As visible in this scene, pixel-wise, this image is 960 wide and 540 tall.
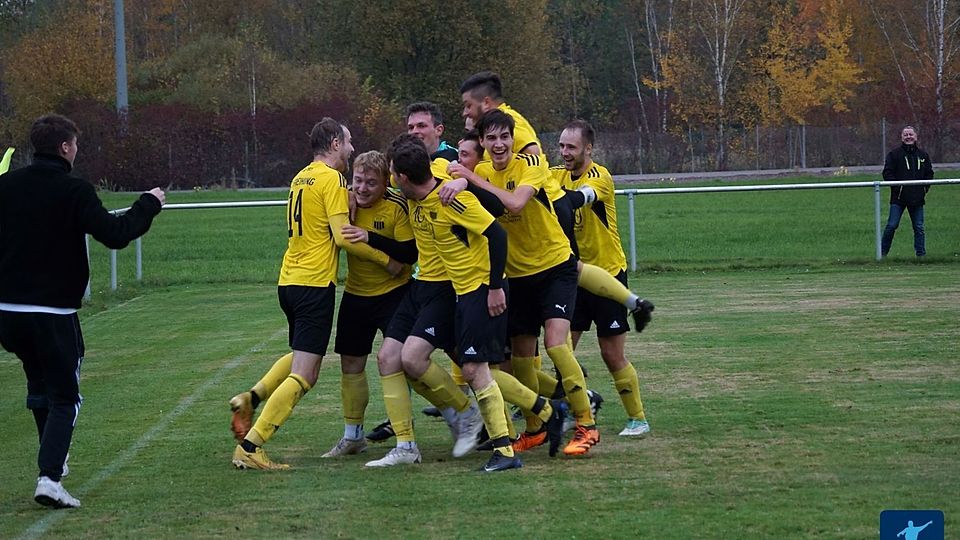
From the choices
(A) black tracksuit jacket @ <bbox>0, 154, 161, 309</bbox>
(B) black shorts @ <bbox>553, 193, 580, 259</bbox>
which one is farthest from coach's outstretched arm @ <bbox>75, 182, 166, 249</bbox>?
(B) black shorts @ <bbox>553, 193, 580, 259</bbox>

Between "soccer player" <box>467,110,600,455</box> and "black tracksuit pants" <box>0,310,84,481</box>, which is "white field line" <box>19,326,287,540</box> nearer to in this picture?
"black tracksuit pants" <box>0,310,84,481</box>

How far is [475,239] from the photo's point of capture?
7.55m

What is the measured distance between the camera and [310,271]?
26.3ft

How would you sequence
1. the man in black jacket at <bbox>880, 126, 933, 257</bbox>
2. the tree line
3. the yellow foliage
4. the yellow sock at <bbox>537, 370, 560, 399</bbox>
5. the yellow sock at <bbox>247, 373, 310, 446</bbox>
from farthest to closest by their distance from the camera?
1. the yellow foliage
2. the tree line
3. the man in black jacket at <bbox>880, 126, 933, 257</bbox>
4. the yellow sock at <bbox>537, 370, 560, 399</bbox>
5. the yellow sock at <bbox>247, 373, 310, 446</bbox>

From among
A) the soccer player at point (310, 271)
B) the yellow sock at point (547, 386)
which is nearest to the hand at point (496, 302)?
the soccer player at point (310, 271)

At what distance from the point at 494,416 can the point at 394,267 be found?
1200 millimetres

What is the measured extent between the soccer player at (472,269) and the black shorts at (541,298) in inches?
16.6

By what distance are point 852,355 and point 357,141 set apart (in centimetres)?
3592

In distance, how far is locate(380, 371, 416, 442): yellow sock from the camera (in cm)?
787

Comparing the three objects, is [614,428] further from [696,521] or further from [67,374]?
[67,374]

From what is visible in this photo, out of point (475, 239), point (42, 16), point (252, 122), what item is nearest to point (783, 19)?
point (252, 122)

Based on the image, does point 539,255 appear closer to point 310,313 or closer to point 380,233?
point 380,233

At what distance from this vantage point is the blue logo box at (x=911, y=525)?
5457 millimetres

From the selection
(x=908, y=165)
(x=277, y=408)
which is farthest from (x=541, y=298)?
(x=908, y=165)
